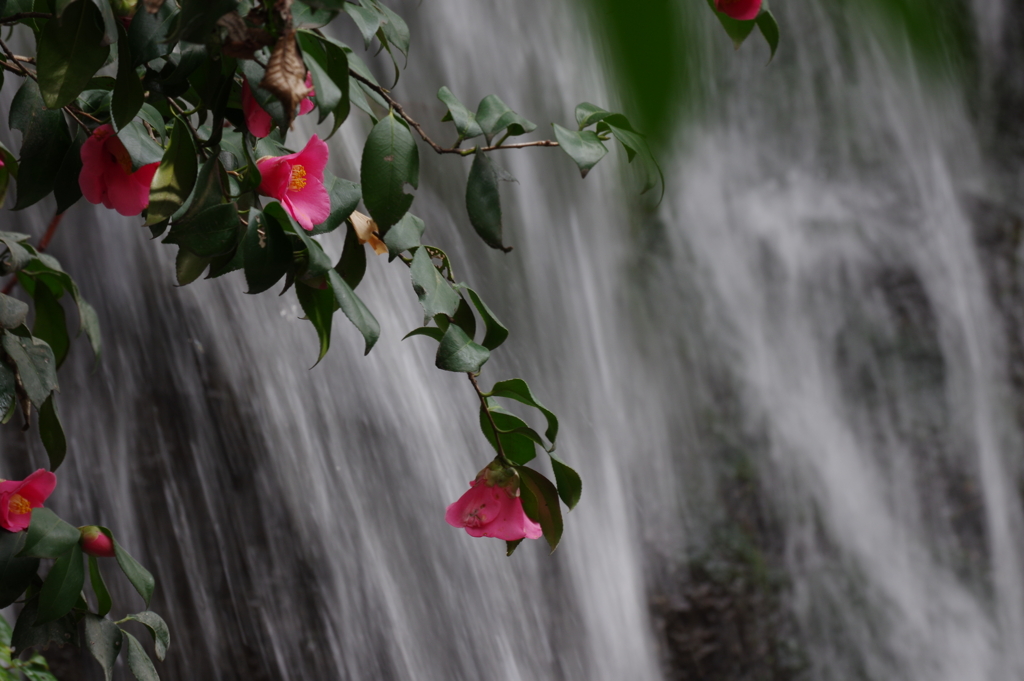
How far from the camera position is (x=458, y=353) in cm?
56

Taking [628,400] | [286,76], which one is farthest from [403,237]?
[628,400]

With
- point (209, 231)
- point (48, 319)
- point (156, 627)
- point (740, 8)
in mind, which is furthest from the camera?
point (48, 319)

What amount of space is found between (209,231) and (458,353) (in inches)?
7.0

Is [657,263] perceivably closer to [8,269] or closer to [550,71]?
[550,71]

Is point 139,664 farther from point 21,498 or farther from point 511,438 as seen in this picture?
point 511,438

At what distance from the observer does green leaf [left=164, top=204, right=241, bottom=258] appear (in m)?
0.48

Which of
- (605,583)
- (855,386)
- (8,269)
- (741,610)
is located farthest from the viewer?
(855,386)

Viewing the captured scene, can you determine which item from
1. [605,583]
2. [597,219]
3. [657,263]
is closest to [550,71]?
[597,219]

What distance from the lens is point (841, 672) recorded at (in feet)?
7.18

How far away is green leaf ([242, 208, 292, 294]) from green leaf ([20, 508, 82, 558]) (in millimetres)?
355

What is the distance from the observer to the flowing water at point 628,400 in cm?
158

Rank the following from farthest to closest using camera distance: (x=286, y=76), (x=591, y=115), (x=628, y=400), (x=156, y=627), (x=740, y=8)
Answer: (x=628, y=400) < (x=156, y=627) < (x=591, y=115) < (x=740, y=8) < (x=286, y=76)

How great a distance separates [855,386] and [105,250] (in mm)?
2064

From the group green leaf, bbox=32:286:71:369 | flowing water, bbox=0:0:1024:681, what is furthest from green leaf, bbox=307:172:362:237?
flowing water, bbox=0:0:1024:681
